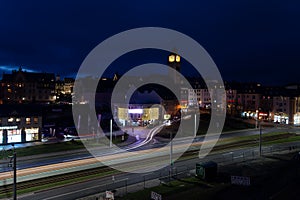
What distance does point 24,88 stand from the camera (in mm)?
99312

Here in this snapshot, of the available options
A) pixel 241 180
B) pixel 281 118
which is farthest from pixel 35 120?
pixel 281 118

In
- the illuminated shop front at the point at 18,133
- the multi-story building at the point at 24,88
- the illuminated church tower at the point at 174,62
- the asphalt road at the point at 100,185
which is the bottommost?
the asphalt road at the point at 100,185

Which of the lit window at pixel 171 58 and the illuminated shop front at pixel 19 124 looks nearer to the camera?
the illuminated shop front at pixel 19 124

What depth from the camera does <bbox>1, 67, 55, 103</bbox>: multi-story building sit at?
9762cm

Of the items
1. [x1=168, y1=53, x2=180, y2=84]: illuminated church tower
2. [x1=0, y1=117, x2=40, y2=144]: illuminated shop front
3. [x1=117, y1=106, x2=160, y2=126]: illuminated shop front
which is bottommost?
[x1=0, y1=117, x2=40, y2=144]: illuminated shop front

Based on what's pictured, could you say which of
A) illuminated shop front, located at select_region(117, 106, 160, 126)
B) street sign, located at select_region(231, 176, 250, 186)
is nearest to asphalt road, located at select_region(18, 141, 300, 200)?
street sign, located at select_region(231, 176, 250, 186)

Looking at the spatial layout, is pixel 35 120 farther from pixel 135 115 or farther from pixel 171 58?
pixel 171 58

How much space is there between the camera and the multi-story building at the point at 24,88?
97.6 metres

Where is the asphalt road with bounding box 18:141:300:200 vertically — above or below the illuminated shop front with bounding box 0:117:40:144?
below

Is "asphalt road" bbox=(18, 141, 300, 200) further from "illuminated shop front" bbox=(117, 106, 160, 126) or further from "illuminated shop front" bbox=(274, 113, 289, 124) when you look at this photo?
"illuminated shop front" bbox=(274, 113, 289, 124)

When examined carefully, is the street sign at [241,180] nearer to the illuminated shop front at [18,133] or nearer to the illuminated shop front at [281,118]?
the illuminated shop front at [18,133]

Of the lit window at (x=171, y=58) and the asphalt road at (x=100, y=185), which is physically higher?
the lit window at (x=171, y=58)

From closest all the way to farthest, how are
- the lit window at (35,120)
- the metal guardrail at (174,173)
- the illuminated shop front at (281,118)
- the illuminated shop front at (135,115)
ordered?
the metal guardrail at (174,173)
the lit window at (35,120)
the illuminated shop front at (135,115)
the illuminated shop front at (281,118)

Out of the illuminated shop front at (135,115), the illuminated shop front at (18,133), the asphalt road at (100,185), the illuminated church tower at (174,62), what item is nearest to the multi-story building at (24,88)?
the illuminated shop front at (135,115)
